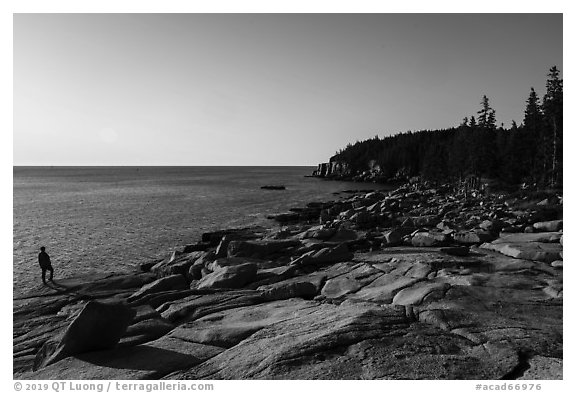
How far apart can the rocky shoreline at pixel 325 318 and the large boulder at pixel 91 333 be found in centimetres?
3

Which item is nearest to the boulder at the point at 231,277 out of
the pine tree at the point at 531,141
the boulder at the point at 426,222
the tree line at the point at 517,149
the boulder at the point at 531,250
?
the boulder at the point at 531,250

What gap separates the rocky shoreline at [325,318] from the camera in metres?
7.00


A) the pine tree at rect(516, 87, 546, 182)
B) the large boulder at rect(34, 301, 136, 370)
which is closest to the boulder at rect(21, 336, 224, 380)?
the large boulder at rect(34, 301, 136, 370)

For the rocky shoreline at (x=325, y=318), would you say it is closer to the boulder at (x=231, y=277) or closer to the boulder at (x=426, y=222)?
the boulder at (x=231, y=277)

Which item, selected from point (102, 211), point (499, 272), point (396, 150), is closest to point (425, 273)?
point (499, 272)

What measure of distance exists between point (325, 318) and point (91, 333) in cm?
586

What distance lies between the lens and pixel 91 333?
834cm

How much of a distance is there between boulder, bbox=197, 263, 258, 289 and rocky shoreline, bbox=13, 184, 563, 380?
5cm

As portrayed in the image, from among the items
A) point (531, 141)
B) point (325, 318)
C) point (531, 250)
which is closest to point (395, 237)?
point (531, 250)

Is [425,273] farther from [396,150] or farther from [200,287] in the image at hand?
[396,150]

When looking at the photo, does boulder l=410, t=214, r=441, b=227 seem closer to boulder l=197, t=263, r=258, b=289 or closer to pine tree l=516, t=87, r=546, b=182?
boulder l=197, t=263, r=258, b=289

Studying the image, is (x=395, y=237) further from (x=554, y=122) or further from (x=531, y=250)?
(x=554, y=122)

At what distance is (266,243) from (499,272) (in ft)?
40.6
